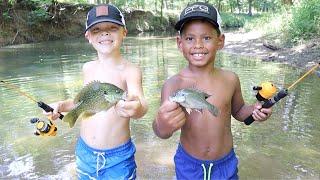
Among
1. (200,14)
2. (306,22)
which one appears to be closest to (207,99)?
(200,14)

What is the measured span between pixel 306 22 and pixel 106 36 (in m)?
14.2

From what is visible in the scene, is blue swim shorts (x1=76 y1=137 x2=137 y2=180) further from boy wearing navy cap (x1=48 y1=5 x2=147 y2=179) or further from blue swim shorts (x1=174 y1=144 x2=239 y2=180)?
blue swim shorts (x1=174 y1=144 x2=239 y2=180)

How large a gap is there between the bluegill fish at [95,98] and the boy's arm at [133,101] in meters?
0.13

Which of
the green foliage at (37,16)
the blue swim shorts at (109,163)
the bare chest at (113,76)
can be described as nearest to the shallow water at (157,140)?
the blue swim shorts at (109,163)

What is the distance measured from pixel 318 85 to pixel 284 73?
207cm

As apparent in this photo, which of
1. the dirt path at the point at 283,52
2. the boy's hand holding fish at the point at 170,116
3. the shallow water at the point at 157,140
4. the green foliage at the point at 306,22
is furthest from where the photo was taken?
the green foliage at the point at 306,22

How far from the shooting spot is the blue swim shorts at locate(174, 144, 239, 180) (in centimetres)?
309

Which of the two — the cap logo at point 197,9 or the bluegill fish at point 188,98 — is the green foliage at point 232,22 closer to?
the cap logo at point 197,9

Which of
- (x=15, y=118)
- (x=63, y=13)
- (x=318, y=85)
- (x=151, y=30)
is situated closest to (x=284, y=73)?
(x=318, y=85)

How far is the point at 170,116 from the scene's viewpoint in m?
2.44

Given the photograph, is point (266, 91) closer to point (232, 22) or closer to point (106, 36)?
point (106, 36)

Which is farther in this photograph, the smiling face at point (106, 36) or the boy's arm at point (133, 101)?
the smiling face at point (106, 36)

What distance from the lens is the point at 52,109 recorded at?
3.21m

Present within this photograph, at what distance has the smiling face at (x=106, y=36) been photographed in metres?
3.22
